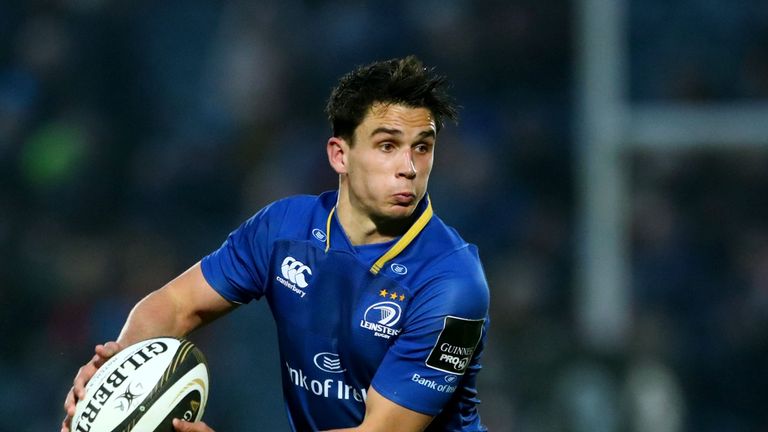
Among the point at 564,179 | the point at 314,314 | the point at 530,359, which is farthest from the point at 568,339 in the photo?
the point at 314,314

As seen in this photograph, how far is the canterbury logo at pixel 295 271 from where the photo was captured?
4.43 meters

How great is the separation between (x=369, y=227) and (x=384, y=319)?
32 centimetres

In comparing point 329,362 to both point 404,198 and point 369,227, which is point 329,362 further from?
point 404,198

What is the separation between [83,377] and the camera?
165 inches

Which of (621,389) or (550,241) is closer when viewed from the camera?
(621,389)

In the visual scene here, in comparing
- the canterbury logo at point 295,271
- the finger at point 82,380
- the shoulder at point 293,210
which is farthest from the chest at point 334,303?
the finger at point 82,380

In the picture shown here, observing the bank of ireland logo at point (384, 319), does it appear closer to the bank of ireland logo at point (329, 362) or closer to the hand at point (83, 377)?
the bank of ireland logo at point (329, 362)

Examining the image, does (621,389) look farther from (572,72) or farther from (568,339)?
(572,72)

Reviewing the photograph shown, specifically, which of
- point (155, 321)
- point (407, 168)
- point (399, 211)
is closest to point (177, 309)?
point (155, 321)

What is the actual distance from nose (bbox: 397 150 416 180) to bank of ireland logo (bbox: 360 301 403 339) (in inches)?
16.4

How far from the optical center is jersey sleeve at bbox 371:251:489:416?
4.18 meters

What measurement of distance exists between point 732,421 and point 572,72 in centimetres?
278

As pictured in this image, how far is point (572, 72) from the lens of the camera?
391 inches

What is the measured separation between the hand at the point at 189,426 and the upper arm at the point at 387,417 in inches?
16.1
